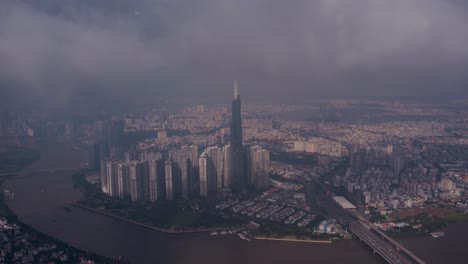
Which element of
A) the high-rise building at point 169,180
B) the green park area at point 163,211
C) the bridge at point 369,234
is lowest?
the bridge at point 369,234

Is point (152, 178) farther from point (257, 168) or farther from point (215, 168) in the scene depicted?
point (257, 168)

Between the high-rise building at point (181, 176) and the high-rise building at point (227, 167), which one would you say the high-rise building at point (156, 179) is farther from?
the high-rise building at point (227, 167)

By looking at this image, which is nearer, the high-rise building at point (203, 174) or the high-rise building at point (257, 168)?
the high-rise building at point (203, 174)

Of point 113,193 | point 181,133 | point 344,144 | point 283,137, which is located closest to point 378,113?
point 344,144

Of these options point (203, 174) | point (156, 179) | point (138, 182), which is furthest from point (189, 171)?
point (138, 182)

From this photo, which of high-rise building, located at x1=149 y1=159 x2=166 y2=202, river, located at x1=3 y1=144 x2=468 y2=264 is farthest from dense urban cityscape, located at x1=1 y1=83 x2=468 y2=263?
river, located at x1=3 y1=144 x2=468 y2=264

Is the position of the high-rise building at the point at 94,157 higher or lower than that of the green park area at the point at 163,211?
higher

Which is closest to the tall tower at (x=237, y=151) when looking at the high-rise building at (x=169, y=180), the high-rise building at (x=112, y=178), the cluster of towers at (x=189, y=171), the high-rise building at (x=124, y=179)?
the cluster of towers at (x=189, y=171)
